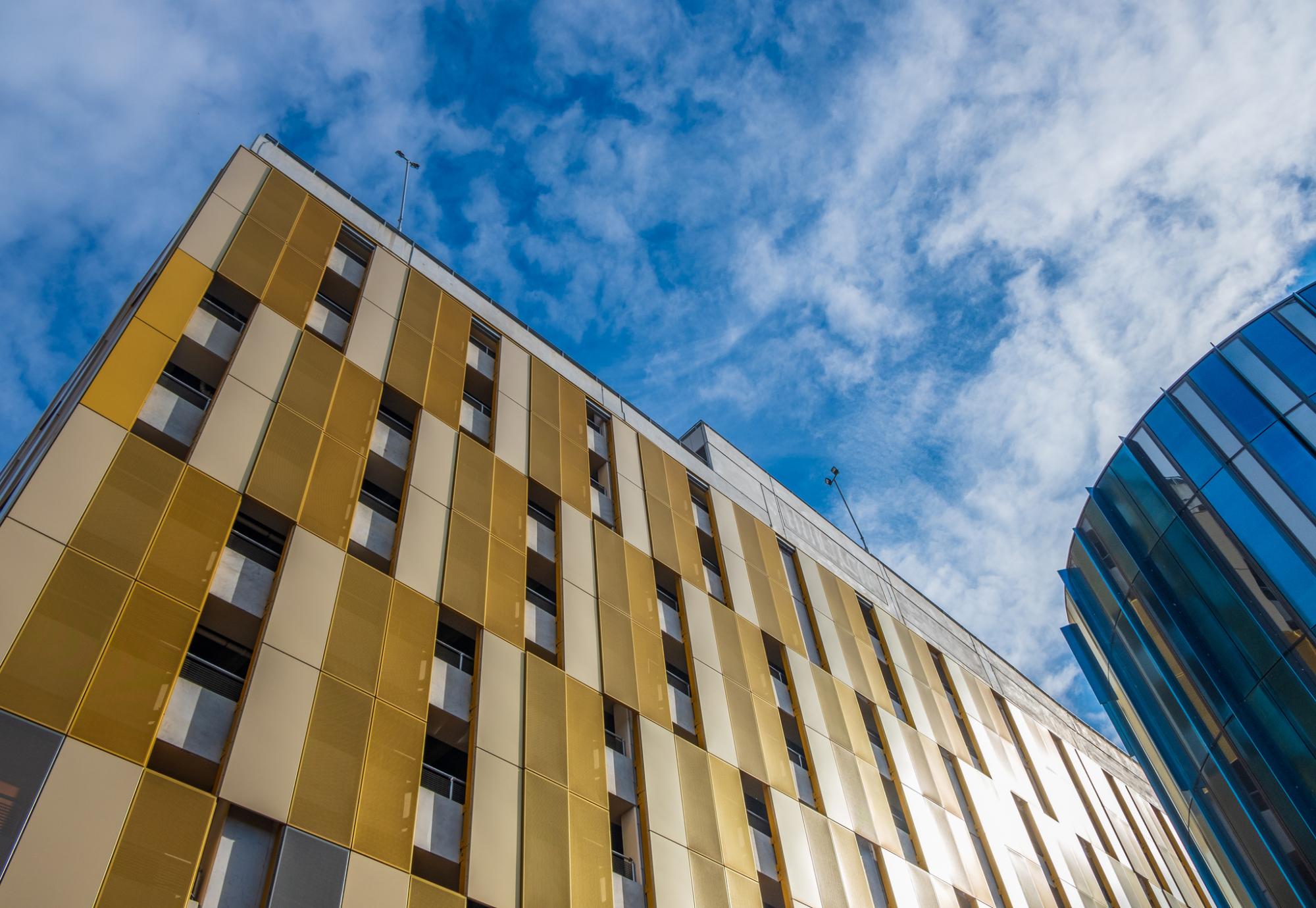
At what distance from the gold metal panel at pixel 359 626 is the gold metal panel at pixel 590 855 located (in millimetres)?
5705

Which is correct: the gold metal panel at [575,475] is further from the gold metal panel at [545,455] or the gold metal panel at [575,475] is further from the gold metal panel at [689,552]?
the gold metal panel at [689,552]

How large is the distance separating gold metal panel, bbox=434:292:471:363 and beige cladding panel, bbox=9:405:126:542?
12.3 meters

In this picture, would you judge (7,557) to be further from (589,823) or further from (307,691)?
(589,823)

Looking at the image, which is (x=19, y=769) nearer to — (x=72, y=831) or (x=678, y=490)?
(x=72, y=831)

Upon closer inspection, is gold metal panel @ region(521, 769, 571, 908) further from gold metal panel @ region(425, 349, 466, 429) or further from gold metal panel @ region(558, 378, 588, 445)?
gold metal panel @ region(558, 378, 588, 445)

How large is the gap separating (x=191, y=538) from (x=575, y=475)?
13969 mm

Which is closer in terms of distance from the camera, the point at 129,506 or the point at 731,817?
the point at 129,506

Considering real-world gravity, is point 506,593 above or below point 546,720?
above

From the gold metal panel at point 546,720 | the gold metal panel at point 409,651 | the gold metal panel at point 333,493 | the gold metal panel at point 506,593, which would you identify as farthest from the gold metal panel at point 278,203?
the gold metal panel at point 546,720

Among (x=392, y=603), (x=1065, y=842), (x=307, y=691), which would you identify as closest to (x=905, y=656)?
(x=1065, y=842)

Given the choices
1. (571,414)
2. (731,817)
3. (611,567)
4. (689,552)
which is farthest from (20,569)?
(689,552)

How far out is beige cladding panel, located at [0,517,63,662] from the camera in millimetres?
13648

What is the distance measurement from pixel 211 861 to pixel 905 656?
106ft

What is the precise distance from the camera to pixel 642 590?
28000 millimetres
